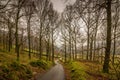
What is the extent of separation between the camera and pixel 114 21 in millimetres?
27156

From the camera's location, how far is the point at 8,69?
411 inches

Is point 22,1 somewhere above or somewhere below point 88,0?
above

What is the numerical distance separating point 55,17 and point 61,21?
385cm

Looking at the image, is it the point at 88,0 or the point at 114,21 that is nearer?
the point at 88,0

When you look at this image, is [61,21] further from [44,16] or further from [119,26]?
[119,26]

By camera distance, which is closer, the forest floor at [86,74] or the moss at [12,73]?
the moss at [12,73]

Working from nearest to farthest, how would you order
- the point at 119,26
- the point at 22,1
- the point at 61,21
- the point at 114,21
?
1. the point at 22,1
2. the point at 114,21
3. the point at 119,26
4. the point at 61,21

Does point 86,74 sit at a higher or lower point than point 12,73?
lower

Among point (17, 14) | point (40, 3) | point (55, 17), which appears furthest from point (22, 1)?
point (55, 17)

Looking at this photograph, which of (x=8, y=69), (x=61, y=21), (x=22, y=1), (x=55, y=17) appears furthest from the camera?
(x=61, y=21)

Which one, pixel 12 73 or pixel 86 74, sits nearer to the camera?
pixel 12 73

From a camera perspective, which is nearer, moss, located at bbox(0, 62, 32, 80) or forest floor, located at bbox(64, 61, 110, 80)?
moss, located at bbox(0, 62, 32, 80)

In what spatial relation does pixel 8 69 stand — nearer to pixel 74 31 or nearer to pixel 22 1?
pixel 22 1

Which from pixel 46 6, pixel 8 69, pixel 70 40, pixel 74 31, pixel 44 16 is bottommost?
pixel 8 69
